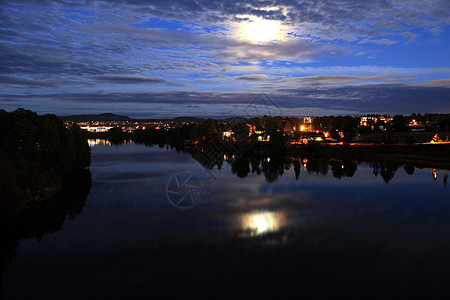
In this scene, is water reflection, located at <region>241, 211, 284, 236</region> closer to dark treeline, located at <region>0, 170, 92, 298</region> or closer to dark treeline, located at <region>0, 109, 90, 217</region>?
dark treeline, located at <region>0, 170, 92, 298</region>

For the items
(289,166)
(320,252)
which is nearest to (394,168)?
(289,166)

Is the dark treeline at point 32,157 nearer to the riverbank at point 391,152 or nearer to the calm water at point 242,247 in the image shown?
the calm water at point 242,247

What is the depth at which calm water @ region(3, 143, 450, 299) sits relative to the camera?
1689 cm

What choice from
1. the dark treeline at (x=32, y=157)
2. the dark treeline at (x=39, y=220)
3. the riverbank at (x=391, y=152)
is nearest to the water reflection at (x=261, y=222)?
the dark treeline at (x=39, y=220)

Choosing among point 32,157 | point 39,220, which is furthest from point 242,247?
point 32,157

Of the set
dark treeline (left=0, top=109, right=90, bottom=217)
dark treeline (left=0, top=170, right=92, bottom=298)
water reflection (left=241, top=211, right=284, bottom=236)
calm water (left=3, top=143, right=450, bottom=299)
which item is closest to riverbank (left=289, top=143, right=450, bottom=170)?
calm water (left=3, top=143, right=450, bottom=299)

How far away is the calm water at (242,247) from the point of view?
1689 cm

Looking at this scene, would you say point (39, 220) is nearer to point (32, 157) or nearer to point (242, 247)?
point (32, 157)

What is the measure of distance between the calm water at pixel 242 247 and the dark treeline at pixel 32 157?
5474mm

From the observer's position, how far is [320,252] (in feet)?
69.7

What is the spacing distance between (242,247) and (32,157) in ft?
111

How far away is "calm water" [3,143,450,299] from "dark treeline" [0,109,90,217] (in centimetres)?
547

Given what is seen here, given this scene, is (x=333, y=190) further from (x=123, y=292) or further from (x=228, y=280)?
(x=123, y=292)

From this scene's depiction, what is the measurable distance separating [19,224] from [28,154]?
1909cm
